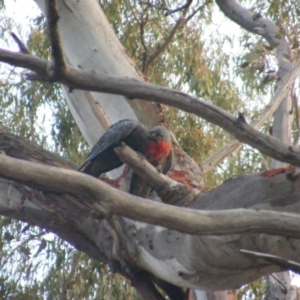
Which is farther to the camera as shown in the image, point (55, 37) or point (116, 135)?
point (116, 135)

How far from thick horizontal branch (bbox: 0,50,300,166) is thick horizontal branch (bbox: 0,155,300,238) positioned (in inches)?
15.6

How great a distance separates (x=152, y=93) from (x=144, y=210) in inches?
26.8

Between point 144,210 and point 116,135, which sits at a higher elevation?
point 116,135

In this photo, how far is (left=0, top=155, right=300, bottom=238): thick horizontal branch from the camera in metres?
1.89

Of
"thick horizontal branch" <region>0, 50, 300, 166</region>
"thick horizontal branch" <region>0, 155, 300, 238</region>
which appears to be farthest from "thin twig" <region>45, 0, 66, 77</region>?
"thick horizontal branch" <region>0, 155, 300, 238</region>

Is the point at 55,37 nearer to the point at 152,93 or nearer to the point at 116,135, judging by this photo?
the point at 152,93

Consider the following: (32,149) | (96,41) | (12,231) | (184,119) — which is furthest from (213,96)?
(32,149)

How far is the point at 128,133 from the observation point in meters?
3.77

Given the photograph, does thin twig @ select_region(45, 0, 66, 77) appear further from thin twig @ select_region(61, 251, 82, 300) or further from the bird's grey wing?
thin twig @ select_region(61, 251, 82, 300)

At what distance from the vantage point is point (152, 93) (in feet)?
8.30

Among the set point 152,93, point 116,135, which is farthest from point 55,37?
point 116,135

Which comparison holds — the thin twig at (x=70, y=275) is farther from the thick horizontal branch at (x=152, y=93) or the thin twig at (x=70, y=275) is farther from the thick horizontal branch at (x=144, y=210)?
the thick horizontal branch at (x=144, y=210)

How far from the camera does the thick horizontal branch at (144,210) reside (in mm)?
1892

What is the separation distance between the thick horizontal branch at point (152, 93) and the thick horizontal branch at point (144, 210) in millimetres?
396
